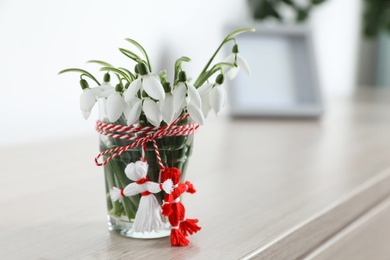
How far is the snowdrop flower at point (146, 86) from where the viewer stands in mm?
586

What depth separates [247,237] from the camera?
0.67 meters

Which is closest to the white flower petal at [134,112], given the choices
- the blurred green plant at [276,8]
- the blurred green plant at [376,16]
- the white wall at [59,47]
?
the white wall at [59,47]

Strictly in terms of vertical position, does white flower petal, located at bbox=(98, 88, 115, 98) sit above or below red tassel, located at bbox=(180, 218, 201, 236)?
above

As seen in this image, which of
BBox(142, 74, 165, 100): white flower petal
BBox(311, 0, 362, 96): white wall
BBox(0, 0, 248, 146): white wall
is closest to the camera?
BBox(142, 74, 165, 100): white flower petal

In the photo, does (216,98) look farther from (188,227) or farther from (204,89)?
Answer: (188,227)

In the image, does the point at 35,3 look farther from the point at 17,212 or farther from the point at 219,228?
the point at 219,228

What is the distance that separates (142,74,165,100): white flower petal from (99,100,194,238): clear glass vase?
1.7 inches

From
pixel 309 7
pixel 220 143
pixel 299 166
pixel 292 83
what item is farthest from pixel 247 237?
pixel 309 7

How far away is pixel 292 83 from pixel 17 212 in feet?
3.35

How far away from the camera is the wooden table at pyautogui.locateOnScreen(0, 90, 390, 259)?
635 millimetres

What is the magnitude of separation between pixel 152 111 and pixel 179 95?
3cm

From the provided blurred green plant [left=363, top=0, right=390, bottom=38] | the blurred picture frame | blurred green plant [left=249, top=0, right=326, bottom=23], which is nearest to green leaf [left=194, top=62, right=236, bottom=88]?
the blurred picture frame

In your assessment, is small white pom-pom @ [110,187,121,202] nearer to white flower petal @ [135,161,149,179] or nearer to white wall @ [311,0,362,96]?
white flower petal @ [135,161,149,179]

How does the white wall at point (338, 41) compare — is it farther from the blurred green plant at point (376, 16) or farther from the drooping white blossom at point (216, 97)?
the drooping white blossom at point (216, 97)
